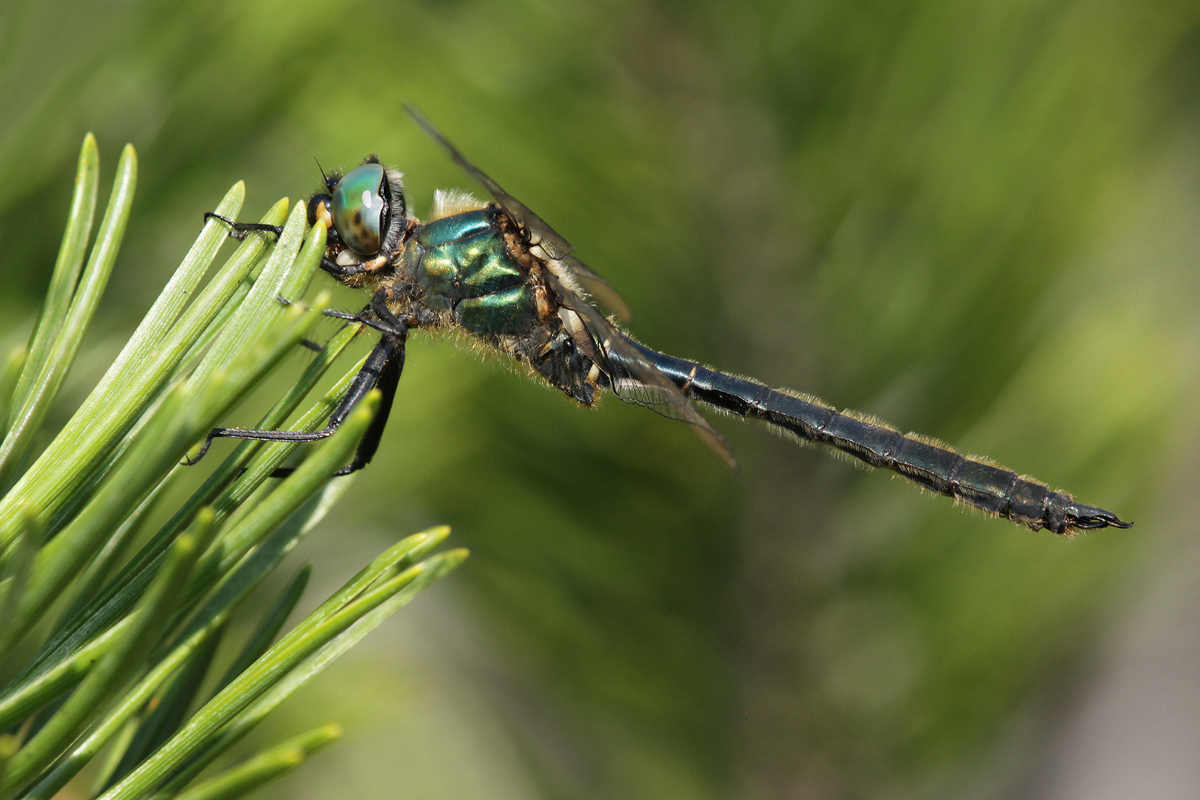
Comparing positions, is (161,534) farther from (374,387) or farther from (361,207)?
(361,207)

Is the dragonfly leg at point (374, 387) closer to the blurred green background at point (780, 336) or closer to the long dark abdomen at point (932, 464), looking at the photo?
the blurred green background at point (780, 336)

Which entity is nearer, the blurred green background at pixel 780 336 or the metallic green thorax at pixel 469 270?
the blurred green background at pixel 780 336

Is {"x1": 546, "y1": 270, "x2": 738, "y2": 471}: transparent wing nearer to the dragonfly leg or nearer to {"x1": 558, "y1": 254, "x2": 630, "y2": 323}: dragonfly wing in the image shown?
{"x1": 558, "y1": 254, "x2": 630, "y2": 323}: dragonfly wing

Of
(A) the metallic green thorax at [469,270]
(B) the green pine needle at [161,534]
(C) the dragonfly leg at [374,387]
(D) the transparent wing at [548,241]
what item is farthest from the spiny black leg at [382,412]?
(B) the green pine needle at [161,534]

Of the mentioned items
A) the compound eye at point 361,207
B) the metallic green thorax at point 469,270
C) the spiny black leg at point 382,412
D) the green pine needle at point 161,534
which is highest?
the metallic green thorax at point 469,270

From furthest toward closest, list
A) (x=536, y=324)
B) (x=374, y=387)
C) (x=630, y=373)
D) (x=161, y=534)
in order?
(x=536, y=324) < (x=630, y=373) < (x=374, y=387) < (x=161, y=534)

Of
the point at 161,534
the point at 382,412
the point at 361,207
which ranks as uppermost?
the point at 361,207

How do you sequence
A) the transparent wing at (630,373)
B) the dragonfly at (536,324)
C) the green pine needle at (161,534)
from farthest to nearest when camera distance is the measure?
the dragonfly at (536,324) < the transparent wing at (630,373) < the green pine needle at (161,534)

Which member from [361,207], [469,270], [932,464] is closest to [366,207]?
[361,207]
